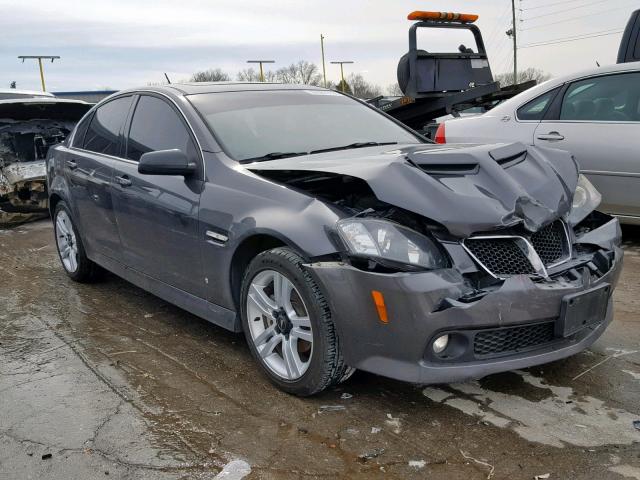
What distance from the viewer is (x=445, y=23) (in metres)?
9.15

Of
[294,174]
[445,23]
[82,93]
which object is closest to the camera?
[294,174]

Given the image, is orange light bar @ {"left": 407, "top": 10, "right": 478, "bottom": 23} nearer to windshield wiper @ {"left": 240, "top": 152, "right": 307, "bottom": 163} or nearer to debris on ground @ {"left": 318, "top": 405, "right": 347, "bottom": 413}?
windshield wiper @ {"left": 240, "top": 152, "right": 307, "bottom": 163}

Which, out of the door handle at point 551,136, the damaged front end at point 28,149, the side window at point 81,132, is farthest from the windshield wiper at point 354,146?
the damaged front end at point 28,149

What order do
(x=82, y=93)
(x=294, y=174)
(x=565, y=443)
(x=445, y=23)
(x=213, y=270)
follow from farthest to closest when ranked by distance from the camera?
(x=82, y=93), (x=445, y=23), (x=213, y=270), (x=294, y=174), (x=565, y=443)

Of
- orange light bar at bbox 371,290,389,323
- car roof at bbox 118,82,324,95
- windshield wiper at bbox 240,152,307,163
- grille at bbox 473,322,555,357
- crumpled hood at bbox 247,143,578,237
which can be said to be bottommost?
grille at bbox 473,322,555,357

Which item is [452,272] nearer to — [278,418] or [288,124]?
[278,418]

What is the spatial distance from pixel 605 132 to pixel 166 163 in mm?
3719

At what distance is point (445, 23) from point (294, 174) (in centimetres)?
684

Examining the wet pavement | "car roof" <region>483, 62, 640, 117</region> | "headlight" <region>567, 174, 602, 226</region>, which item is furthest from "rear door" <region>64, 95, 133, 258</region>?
"car roof" <region>483, 62, 640, 117</region>

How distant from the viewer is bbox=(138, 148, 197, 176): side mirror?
3553mm

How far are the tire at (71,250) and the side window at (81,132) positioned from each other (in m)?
0.53

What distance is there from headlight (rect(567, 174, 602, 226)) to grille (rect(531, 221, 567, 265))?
0.50ft

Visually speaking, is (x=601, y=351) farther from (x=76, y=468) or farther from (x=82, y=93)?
(x=82, y=93)

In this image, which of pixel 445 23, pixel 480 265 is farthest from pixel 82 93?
pixel 480 265
